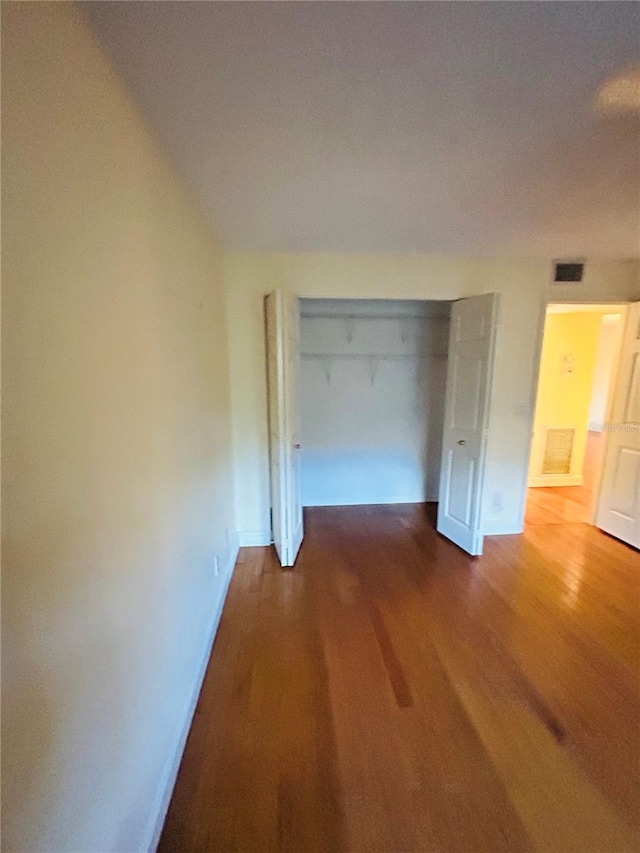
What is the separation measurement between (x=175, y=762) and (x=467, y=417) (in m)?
2.82

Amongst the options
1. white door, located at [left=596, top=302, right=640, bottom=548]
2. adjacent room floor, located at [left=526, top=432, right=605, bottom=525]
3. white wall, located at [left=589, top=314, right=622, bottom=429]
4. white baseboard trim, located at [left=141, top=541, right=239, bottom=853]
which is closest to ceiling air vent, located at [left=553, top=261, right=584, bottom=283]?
white door, located at [left=596, top=302, right=640, bottom=548]

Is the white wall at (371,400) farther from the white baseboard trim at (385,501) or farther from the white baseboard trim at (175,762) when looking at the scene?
the white baseboard trim at (175,762)

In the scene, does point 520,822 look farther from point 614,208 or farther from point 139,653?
point 614,208

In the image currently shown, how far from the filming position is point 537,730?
5.81 ft

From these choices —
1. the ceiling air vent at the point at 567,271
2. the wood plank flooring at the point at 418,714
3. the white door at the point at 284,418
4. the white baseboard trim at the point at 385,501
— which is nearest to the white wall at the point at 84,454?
the wood plank flooring at the point at 418,714

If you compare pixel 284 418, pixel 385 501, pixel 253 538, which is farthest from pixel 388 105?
pixel 385 501

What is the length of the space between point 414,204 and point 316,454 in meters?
2.73

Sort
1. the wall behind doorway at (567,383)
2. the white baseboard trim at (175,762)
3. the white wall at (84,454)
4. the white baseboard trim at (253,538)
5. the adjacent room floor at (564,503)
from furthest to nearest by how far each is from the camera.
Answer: the wall behind doorway at (567,383)
the adjacent room floor at (564,503)
the white baseboard trim at (253,538)
the white baseboard trim at (175,762)
the white wall at (84,454)

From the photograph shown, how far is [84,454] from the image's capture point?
97 cm

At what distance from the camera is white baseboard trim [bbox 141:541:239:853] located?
133 centimetres

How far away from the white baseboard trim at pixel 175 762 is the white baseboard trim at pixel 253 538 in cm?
94

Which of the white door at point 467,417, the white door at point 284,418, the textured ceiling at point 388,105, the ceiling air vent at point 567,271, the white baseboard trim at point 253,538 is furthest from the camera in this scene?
the white baseboard trim at point 253,538

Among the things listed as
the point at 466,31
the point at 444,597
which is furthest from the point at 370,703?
the point at 466,31

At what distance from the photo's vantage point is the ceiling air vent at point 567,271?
3.35 meters
